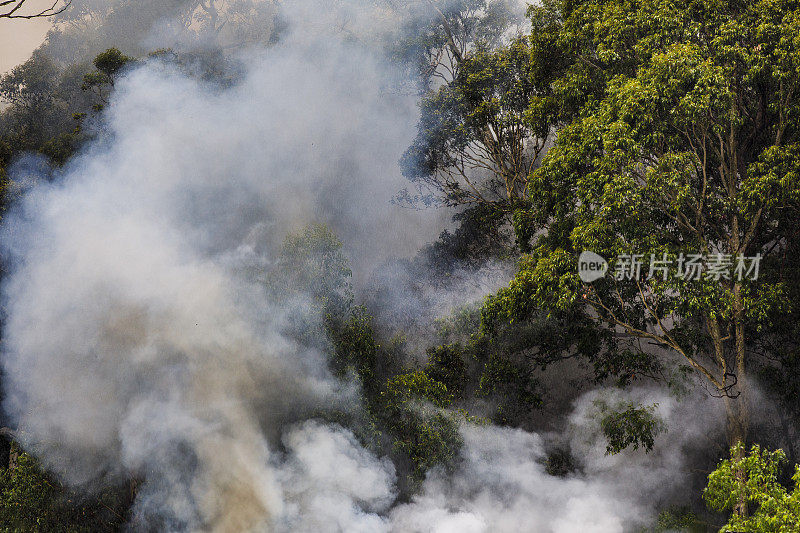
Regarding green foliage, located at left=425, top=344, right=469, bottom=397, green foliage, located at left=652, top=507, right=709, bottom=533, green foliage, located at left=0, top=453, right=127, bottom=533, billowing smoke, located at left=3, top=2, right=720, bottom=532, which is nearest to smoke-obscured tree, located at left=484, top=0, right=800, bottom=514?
green foliage, located at left=652, top=507, right=709, bottom=533

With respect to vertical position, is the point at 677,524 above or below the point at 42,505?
above

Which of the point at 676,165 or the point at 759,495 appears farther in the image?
the point at 676,165

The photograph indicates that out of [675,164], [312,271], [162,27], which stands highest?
[162,27]

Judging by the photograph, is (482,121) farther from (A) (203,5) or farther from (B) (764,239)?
(A) (203,5)

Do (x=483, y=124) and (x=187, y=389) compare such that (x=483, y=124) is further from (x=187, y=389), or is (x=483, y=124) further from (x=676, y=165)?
(x=187, y=389)

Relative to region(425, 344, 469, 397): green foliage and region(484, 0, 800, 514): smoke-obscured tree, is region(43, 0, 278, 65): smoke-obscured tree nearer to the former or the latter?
region(425, 344, 469, 397): green foliage

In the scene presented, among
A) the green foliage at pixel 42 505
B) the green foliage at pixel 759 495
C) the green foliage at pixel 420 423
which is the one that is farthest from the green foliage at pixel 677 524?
the green foliage at pixel 42 505

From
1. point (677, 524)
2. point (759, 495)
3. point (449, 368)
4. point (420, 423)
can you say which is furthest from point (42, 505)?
point (677, 524)
